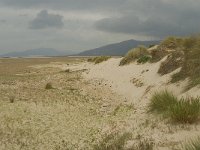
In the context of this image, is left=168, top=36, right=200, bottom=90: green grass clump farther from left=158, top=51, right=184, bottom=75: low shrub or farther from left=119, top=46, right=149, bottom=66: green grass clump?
left=119, top=46, right=149, bottom=66: green grass clump

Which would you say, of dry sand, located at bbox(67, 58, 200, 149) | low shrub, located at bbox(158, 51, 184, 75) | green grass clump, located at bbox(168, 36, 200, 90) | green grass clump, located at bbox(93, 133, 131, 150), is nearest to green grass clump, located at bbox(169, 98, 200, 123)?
dry sand, located at bbox(67, 58, 200, 149)

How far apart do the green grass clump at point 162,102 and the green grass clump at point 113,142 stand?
2.19 meters

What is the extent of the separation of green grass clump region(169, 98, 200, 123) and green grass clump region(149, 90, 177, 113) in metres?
1.59

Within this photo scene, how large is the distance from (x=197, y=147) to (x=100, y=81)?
24135 millimetres

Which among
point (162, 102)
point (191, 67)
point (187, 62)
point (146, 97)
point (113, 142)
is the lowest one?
point (113, 142)

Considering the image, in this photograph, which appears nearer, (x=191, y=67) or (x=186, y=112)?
(x=186, y=112)

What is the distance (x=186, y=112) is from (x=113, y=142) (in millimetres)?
2202

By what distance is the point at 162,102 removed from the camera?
13.6 m

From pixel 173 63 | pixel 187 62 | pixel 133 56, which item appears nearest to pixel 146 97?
pixel 187 62

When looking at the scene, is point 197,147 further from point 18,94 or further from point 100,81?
point 100,81

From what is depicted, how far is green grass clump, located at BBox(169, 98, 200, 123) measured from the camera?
36.0 ft

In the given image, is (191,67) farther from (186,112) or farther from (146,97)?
(186,112)

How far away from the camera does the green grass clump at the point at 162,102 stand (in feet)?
43.5

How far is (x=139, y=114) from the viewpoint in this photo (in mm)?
14742
